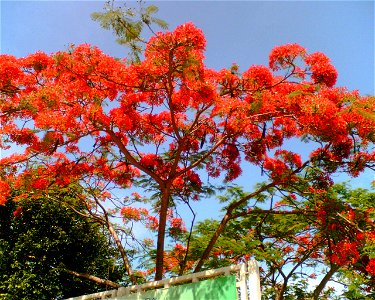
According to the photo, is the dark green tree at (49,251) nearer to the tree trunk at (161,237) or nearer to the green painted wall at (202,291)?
the tree trunk at (161,237)

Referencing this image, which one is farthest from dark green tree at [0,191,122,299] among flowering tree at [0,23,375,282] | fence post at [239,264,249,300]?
fence post at [239,264,249,300]

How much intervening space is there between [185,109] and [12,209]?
4.83 meters

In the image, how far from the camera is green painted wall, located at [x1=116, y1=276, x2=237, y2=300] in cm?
584

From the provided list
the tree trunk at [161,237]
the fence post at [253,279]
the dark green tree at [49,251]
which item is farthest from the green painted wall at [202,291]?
the dark green tree at [49,251]

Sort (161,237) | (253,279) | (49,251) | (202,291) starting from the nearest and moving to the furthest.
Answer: (253,279) < (202,291) < (161,237) < (49,251)

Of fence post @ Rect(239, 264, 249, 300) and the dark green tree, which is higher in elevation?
the dark green tree

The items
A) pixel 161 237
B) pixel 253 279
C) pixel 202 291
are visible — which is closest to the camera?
pixel 253 279


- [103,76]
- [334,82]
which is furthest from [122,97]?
[334,82]

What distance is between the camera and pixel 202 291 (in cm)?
608

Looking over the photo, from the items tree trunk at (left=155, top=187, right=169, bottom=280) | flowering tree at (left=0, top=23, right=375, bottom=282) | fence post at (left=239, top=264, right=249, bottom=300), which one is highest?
flowering tree at (left=0, top=23, right=375, bottom=282)

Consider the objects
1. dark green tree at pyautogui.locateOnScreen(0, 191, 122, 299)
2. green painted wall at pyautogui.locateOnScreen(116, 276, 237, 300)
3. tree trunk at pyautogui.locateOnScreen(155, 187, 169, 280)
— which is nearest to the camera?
green painted wall at pyautogui.locateOnScreen(116, 276, 237, 300)

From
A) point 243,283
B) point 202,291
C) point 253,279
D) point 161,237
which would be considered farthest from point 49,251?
point 253,279

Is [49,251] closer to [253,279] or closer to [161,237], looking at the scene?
[161,237]

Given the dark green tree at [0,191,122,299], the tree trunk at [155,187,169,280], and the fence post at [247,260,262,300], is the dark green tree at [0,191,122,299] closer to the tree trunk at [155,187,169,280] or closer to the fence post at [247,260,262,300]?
the tree trunk at [155,187,169,280]
